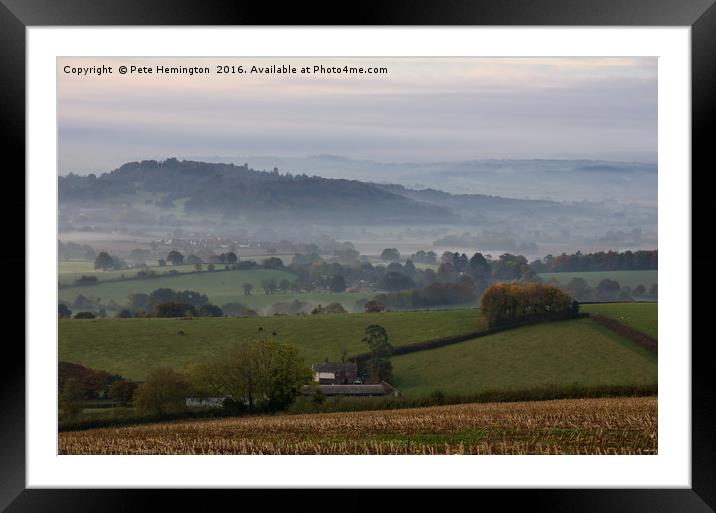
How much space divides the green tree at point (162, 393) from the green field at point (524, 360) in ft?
16.3

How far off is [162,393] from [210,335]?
372cm

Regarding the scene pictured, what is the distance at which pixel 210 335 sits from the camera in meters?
19.9

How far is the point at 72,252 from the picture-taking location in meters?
19.8

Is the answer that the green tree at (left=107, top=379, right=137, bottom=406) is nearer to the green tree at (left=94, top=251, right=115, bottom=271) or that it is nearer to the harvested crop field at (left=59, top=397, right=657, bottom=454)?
the green tree at (left=94, top=251, right=115, bottom=271)

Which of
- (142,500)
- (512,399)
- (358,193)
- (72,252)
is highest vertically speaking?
(358,193)

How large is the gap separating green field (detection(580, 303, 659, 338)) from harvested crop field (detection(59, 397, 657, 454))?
516 centimetres

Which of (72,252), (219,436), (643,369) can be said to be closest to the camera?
(219,436)

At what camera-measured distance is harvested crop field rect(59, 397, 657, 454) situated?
1001 centimetres

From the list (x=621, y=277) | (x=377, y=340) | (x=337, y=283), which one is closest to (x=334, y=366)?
(x=377, y=340)

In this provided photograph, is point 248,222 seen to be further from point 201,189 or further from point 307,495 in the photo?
point 307,495

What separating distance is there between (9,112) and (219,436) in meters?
7.37

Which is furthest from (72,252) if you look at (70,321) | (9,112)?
(9,112)

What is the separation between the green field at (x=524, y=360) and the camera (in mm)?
18234

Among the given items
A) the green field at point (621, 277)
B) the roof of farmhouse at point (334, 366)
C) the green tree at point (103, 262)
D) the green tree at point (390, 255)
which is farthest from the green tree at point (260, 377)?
the green field at point (621, 277)
